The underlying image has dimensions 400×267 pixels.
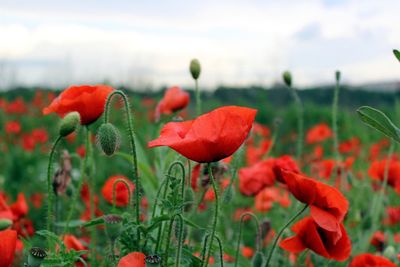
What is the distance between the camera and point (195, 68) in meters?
1.85

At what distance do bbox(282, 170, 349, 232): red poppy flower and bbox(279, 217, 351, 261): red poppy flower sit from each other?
0.07 metres

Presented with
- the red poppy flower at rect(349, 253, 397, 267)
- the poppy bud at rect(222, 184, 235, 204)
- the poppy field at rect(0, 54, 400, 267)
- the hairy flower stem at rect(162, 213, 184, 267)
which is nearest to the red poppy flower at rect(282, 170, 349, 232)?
the poppy field at rect(0, 54, 400, 267)

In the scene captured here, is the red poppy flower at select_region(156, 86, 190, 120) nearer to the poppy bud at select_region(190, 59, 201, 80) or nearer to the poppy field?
the poppy field

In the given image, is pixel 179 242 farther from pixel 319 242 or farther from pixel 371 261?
pixel 371 261

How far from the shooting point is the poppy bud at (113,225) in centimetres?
139

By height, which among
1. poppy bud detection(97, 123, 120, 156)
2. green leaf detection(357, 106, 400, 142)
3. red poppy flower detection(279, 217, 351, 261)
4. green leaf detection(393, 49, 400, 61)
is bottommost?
red poppy flower detection(279, 217, 351, 261)

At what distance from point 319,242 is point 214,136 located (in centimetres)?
45

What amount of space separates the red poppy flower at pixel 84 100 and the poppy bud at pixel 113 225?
0.30 metres

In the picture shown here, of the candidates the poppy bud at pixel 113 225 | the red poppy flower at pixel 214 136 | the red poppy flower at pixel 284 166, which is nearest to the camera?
the red poppy flower at pixel 214 136

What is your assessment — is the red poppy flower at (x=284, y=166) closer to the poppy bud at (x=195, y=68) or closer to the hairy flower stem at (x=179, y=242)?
the poppy bud at (x=195, y=68)

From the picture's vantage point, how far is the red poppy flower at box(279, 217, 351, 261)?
151cm

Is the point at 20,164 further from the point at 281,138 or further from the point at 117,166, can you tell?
the point at 281,138

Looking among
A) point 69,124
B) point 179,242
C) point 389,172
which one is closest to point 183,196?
point 179,242

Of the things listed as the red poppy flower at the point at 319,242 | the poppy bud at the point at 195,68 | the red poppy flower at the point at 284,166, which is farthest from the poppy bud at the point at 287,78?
the red poppy flower at the point at 319,242
